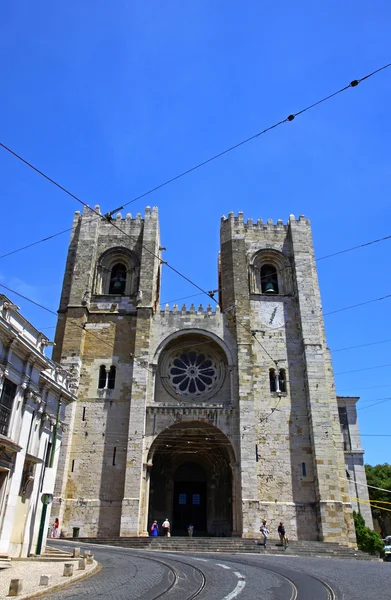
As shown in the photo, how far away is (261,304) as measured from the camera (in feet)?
81.6

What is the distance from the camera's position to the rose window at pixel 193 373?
2358cm

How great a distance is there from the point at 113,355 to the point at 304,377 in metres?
9.41

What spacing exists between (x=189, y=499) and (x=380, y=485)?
25471 millimetres

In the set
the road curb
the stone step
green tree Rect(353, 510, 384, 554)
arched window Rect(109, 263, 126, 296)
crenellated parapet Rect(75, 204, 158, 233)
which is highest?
crenellated parapet Rect(75, 204, 158, 233)

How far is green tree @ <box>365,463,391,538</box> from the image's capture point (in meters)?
40.7

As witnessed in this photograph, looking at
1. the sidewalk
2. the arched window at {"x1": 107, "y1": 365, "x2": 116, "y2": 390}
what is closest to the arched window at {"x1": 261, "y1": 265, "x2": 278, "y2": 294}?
the arched window at {"x1": 107, "y1": 365, "x2": 116, "y2": 390}

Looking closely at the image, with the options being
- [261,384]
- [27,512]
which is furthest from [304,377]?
[27,512]

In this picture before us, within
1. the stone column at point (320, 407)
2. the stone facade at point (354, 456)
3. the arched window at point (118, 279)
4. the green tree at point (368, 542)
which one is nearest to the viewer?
the stone column at point (320, 407)

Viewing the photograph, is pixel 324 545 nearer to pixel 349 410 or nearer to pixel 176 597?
pixel 176 597

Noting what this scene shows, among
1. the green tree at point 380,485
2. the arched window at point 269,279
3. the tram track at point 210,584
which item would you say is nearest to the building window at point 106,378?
the arched window at point 269,279

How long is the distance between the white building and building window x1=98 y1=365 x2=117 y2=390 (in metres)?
8.70

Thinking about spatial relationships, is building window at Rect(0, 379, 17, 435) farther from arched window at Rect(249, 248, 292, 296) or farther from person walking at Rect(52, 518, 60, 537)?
arched window at Rect(249, 248, 292, 296)

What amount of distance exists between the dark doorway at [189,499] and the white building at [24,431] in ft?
38.3

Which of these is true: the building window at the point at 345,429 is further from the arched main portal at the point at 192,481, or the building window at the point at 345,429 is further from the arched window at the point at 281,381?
the arched main portal at the point at 192,481
